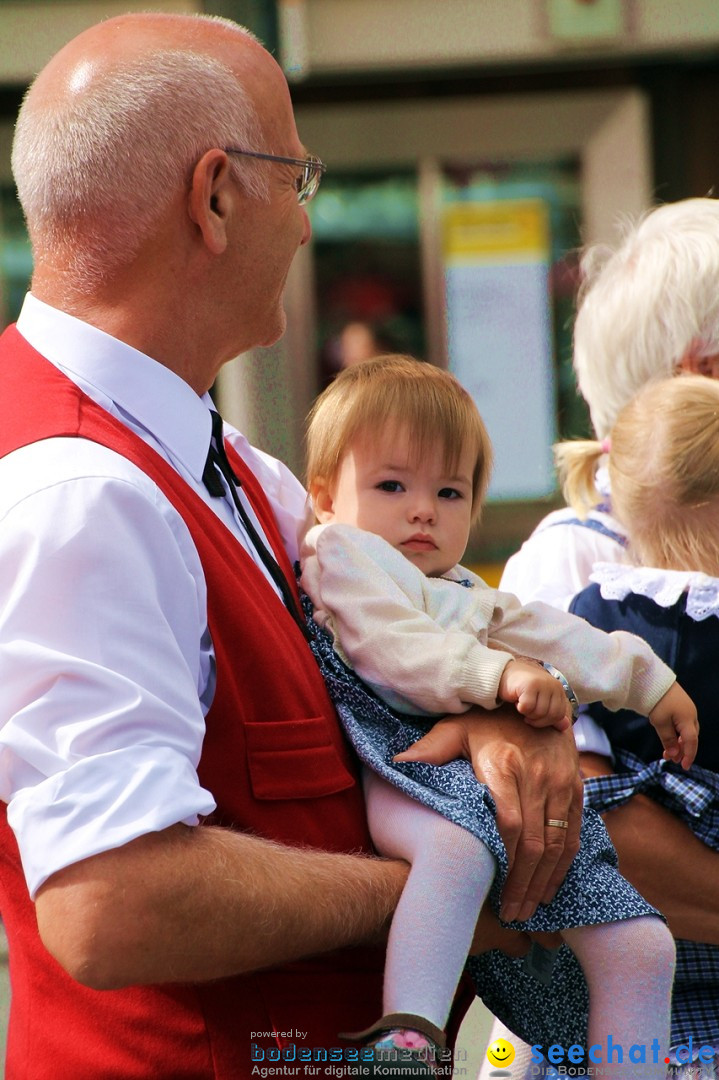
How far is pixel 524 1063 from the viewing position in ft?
8.07

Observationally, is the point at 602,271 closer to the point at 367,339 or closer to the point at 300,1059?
the point at 300,1059

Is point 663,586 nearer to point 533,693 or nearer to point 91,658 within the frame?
point 533,693

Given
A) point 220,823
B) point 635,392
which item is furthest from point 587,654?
point 635,392

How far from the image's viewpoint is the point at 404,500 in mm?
2336

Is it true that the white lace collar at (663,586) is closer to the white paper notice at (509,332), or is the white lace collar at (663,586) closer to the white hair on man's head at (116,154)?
the white hair on man's head at (116,154)

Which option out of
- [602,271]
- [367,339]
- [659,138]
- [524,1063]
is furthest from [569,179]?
[524,1063]

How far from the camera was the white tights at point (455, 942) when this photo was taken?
182 cm

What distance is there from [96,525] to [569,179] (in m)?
5.78

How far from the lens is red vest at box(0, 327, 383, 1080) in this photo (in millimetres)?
1711

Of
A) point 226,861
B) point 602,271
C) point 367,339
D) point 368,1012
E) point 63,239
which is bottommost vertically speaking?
point 367,339

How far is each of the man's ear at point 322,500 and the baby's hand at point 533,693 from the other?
556 mm

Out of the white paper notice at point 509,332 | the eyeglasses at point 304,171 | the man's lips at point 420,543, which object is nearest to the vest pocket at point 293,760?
the man's lips at point 420,543

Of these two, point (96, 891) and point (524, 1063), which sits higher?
point (96, 891)

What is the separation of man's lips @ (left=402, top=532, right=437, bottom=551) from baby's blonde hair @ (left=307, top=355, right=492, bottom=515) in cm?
14
